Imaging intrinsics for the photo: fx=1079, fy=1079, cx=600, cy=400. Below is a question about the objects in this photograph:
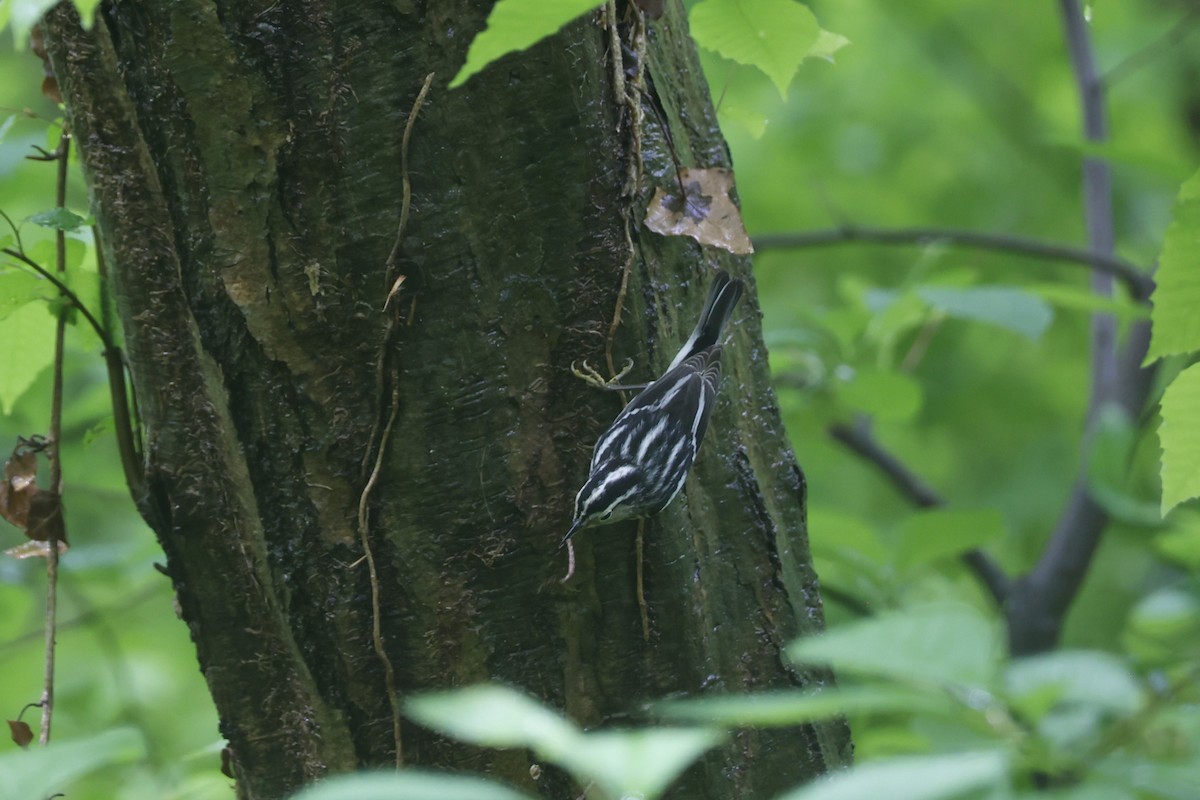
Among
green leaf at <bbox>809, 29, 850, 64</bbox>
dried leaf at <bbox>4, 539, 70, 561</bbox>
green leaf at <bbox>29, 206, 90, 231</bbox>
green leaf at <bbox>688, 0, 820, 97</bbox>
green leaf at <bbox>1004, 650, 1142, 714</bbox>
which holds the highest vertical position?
green leaf at <bbox>809, 29, 850, 64</bbox>

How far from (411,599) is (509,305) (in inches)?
19.6

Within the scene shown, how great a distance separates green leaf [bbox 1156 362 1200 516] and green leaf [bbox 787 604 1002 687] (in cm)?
91

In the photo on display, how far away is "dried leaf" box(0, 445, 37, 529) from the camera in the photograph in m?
2.11

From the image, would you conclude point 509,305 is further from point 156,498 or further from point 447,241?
point 156,498

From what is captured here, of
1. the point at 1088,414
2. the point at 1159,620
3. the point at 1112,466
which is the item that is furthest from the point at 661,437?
the point at 1088,414

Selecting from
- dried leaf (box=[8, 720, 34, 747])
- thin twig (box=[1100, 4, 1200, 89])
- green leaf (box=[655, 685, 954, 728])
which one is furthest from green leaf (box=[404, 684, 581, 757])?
thin twig (box=[1100, 4, 1200, 89])

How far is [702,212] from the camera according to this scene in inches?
72.7

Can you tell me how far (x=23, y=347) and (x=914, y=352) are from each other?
9.31 ft

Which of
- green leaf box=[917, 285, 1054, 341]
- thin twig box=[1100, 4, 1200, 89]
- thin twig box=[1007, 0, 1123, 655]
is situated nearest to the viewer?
green leaf box=[917, 285, 1054, 341]

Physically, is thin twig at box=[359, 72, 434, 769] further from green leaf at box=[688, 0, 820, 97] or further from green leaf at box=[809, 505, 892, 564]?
green leaf at box=[809, 505, 892, 564]

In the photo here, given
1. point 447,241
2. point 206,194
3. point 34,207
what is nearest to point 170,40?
point 206,194

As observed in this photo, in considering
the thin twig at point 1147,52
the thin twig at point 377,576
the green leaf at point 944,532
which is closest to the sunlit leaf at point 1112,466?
the green leaf at point 944,532

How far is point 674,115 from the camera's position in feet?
6.22

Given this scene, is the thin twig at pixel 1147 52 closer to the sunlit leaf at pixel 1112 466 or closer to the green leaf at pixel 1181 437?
the sunlit leaf at pixel 1112 466
